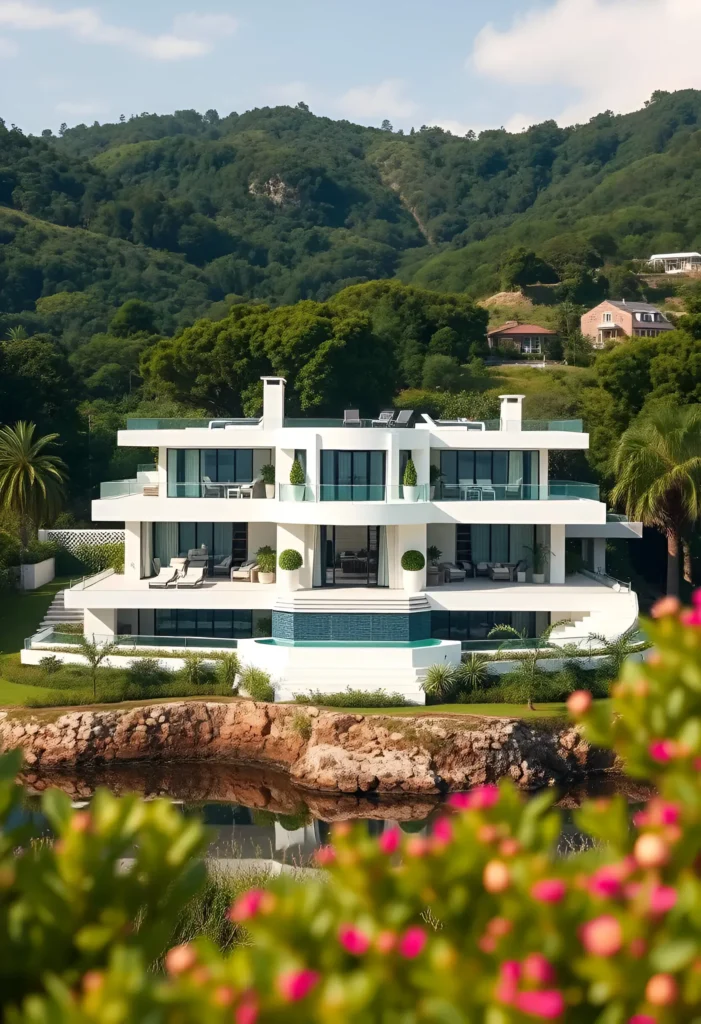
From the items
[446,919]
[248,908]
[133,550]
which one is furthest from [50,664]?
[248,908]

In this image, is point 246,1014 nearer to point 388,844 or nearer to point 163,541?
point 388,844

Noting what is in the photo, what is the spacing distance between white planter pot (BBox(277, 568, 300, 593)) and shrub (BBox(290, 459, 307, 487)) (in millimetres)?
2153

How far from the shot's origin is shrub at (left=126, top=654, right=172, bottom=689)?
28688 millimetres

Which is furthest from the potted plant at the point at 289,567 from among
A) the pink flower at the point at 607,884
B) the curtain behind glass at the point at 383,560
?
A: the pink flower at the point at 607,884

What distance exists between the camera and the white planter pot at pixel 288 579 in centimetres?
3084

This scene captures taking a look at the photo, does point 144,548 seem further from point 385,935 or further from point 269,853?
point 385,935

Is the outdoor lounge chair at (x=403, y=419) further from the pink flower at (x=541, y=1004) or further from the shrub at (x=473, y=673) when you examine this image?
the pink flower at (x=541, y=1004)

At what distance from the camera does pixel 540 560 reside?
108 ft

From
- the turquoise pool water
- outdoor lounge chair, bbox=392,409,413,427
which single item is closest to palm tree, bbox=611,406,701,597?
outdoor lounge chair, bbox=392,409,413,427

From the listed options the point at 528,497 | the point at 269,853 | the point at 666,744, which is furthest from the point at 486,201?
the point at 666,744

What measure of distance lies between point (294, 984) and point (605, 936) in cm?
120

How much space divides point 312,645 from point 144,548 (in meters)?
6.66

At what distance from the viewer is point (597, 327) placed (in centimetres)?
8975

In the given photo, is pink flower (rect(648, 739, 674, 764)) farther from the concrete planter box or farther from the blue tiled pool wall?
the concrete planter box
